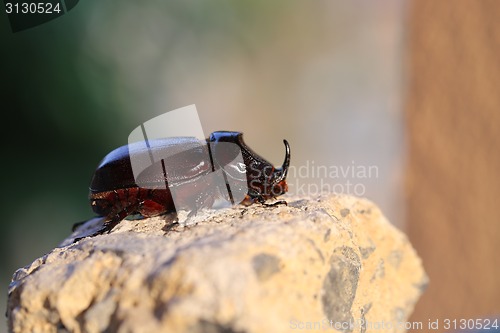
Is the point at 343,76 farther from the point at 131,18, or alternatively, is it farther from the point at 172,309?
the point at 172,309

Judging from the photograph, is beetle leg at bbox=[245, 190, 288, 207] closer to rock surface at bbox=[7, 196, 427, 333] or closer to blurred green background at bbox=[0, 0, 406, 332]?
rock surface at bbox=[7, 196, 427, 333]

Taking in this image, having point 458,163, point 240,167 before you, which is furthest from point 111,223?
point 458,163

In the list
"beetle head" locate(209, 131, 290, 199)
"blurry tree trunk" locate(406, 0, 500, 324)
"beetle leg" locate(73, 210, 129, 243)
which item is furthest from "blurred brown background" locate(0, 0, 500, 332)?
"beetle leg" locate(73, 210, 129, 243)

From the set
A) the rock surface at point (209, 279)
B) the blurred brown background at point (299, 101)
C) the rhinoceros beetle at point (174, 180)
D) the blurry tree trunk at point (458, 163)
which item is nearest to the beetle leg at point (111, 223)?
the rhinoceros beetle at point (174, 180)

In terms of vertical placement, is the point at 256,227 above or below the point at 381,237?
above

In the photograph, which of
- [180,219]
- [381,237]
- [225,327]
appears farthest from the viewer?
[381,237]

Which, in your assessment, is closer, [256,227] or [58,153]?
[256,227]

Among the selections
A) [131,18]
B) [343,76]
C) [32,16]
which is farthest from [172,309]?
[343,76]

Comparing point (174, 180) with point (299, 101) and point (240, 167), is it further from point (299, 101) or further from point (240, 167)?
point (299, 101)
